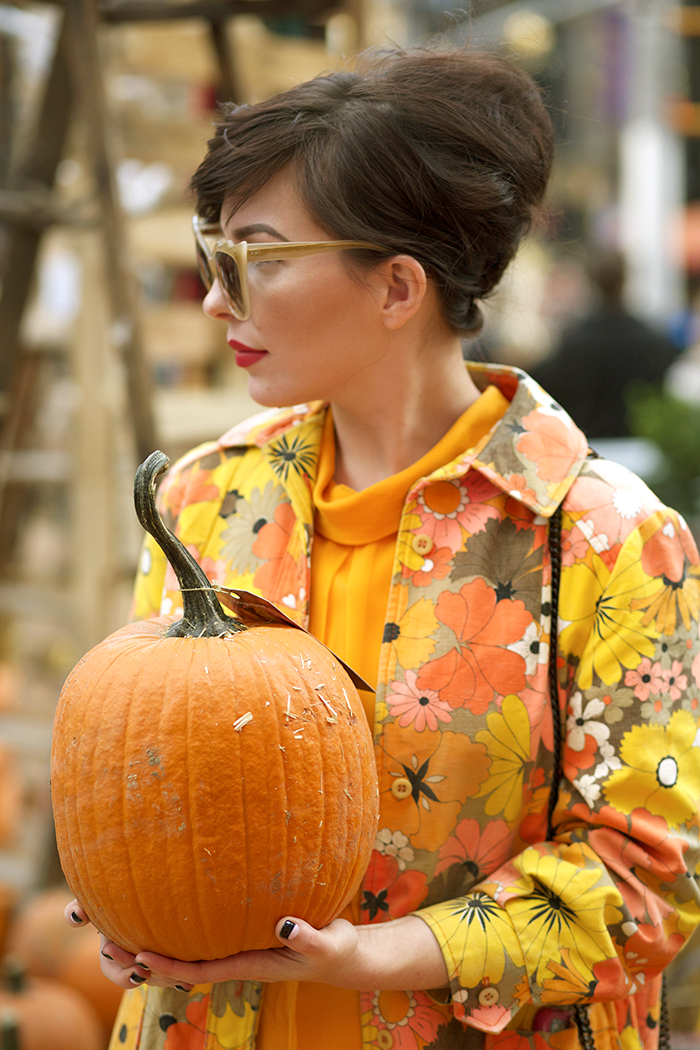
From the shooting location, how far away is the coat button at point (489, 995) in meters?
1.26

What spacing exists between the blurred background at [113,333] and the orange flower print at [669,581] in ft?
1.59

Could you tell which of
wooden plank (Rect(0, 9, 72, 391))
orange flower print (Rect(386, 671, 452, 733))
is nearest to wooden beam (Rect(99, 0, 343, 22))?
wooden plank (Rect(0, 9, 72, 391))

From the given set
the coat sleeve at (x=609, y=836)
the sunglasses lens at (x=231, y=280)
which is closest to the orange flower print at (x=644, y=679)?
the coat sleeve at (x=609, y=836)

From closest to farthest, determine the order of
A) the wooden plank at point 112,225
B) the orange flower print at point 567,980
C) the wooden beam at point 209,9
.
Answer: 1. the orange flower print at point 567,980
2. the wooden plank at point 112,225
3. the wooden beam at point 209,9

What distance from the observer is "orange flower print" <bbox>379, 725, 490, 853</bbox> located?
131cm

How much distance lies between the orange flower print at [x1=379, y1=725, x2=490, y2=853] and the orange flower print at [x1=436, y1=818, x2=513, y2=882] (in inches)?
0.6

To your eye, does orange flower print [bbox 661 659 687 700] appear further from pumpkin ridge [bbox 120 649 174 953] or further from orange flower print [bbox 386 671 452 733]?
pumpkin ridge [bbox 120 649 174 953]

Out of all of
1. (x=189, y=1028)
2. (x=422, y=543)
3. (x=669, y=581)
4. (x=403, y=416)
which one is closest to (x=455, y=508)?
(x=422, y=543)

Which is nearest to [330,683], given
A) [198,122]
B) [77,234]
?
[77,234]

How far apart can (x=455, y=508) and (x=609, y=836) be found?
0.46m

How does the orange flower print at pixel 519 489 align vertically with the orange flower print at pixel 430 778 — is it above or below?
above

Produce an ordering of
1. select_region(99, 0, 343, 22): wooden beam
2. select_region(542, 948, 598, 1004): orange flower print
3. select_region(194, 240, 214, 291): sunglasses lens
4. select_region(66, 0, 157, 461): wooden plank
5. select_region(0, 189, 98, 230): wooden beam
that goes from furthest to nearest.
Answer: select_region(99, 0, 343, 22): wooden beam, select_region(0, 189, 98, 230): wooden beam, select_region(66, 0, 157, 461): wooden plank, select_region(194, 240, 214, 291): sunglasses lens, select_region(542, 948, 598, 1004): orange flower print

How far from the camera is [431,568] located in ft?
4.50

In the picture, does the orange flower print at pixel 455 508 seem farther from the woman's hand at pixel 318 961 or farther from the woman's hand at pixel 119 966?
the woman's hand at pixel 119 966
